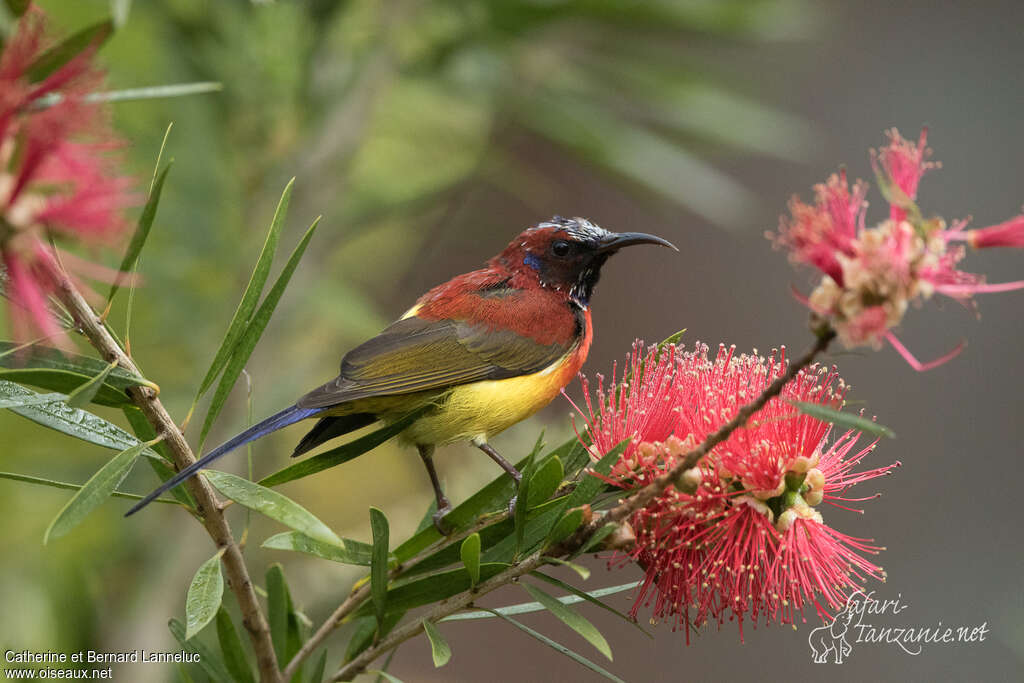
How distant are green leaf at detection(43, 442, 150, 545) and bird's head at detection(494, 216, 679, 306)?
1401 mm

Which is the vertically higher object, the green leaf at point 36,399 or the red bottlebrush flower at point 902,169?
the red bottlebrush flower at point 902,169

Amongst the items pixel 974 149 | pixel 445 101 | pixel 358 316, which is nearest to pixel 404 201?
pixel 358 316

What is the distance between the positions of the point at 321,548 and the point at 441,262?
10.7ft

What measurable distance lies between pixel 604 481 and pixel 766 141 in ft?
6.95

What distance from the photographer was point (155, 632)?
2201 mm

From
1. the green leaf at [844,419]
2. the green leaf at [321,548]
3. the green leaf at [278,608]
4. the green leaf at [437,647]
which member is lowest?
the green leaf at [278,608]

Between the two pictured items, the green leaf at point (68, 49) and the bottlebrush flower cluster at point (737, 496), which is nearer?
the green leaf at point (68, 49)

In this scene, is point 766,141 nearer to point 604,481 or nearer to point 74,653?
point 604,481

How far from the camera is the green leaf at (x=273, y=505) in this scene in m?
1.20

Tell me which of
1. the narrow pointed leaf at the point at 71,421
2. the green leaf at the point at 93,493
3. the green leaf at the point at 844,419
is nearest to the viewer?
the green leaf at the point at 844,419

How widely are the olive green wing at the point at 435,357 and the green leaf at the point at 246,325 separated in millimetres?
522

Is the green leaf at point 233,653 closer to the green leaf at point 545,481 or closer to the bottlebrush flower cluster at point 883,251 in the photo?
the green leaf at point 545,481

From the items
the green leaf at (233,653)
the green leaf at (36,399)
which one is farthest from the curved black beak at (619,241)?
the green leaf at (36,399)

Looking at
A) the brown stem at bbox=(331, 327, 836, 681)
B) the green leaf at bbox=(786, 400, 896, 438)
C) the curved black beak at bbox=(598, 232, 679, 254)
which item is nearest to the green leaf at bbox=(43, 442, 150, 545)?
the brown stem at bbox=(331, 327, 836, 681)
